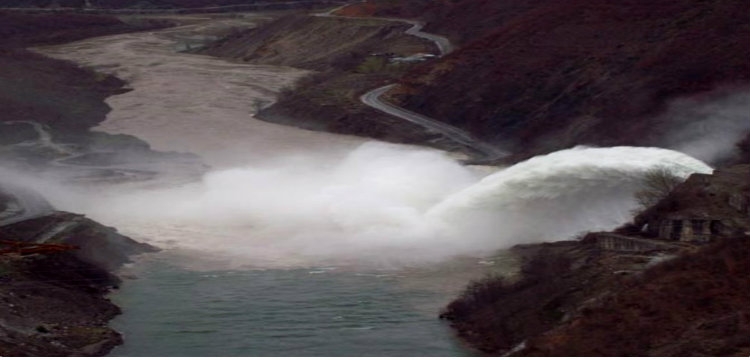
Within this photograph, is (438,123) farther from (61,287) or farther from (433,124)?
(61,287)

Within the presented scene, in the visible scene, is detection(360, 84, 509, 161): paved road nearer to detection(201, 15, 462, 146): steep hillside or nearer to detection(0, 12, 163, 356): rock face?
detection(201, 15, 462, 146): steep hillside

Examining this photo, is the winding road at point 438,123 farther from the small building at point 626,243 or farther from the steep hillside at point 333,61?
the small building at point 626,243

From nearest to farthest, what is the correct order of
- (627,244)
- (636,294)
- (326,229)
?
1. (636,294)
2. (627,244)
3. (326,229)

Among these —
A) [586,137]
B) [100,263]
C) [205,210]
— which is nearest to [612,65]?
[586,137]

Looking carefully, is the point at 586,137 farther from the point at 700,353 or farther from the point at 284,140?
the point at 700,353

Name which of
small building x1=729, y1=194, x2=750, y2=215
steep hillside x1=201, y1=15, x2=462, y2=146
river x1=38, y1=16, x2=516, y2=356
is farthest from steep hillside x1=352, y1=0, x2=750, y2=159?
small building x1=729, y1=194, x2=750, y2=215

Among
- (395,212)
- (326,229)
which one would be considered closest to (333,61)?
(395,212)
